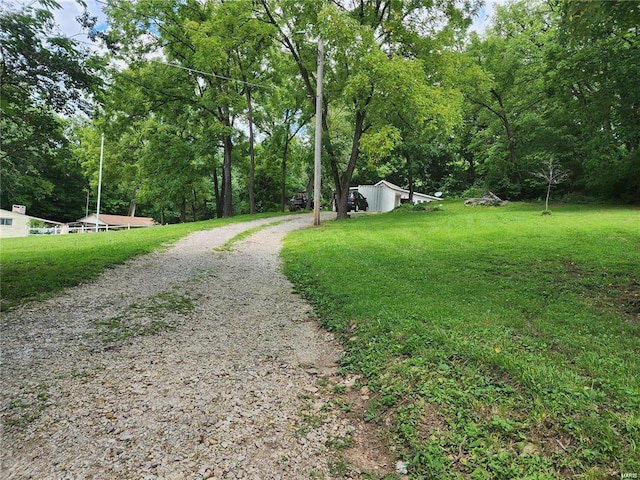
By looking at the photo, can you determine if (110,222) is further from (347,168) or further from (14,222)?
(347,168)

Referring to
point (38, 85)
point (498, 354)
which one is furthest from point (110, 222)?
point (498, 354)

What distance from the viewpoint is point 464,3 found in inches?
614

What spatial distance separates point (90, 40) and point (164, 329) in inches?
181

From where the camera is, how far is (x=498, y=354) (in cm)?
326

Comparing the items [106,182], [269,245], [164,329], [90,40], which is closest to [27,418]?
[164,329]

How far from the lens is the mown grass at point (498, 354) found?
224 centimetres

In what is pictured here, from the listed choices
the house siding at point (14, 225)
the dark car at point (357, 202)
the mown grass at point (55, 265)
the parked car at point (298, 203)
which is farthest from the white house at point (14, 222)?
the mown grass at point (55, 265)

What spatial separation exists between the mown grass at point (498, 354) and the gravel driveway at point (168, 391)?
19.1 inches

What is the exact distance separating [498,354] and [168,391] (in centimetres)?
291

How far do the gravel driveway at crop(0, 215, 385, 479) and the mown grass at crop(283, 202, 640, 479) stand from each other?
1.59ft

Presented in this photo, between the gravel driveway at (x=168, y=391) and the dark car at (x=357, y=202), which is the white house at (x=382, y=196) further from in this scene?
the gravel driveway at (x=168, y=391)

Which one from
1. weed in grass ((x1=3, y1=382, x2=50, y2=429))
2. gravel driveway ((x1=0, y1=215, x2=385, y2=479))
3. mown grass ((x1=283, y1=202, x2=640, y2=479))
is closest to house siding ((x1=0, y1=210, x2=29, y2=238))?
gravel driveway ((x1=0, y1=215, x2=385, y2=479))

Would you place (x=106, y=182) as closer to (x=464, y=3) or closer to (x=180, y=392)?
(x=464, y=3)

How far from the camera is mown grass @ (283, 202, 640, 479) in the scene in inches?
88.2
